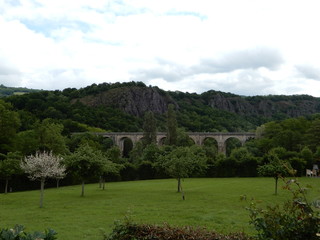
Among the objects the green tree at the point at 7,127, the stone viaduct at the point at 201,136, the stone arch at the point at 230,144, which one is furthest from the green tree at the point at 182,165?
the stone arch at the point at 230,144

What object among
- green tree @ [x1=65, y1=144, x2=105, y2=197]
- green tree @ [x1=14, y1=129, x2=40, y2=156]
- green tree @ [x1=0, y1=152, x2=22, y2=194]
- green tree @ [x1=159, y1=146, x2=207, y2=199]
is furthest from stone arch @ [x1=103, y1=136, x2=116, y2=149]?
green tree @ [x1=65, y1=144, x2=105, y2=197]

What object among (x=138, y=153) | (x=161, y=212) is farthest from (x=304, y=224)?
(x=138, y=153)

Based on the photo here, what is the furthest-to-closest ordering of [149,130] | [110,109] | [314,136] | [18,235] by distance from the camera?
[110,109]
[149,130]
[314,136]
[18,235]

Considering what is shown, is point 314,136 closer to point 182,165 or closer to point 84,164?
point 182,165

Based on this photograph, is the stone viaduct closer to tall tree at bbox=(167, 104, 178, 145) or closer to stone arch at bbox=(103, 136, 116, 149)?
stone arch at bbox=(103, 136, 116, 149)

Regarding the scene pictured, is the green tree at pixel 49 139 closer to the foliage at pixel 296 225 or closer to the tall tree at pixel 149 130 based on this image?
the tall tree at pixel 149 130

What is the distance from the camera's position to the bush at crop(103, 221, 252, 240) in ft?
21.0

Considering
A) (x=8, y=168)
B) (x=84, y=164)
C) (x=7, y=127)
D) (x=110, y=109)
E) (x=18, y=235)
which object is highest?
(x=110, y=109)

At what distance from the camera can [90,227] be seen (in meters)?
14.2

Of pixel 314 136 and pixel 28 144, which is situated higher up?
pixel 314 136

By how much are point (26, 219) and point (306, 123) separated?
78.2 metres

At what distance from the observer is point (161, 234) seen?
6.68 meters

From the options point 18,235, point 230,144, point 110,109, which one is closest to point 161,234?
point 18,235

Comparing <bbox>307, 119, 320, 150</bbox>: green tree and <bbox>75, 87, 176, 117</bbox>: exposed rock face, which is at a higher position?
<bbox>75, 87, 176, 117</bbox>: exposed rock face
